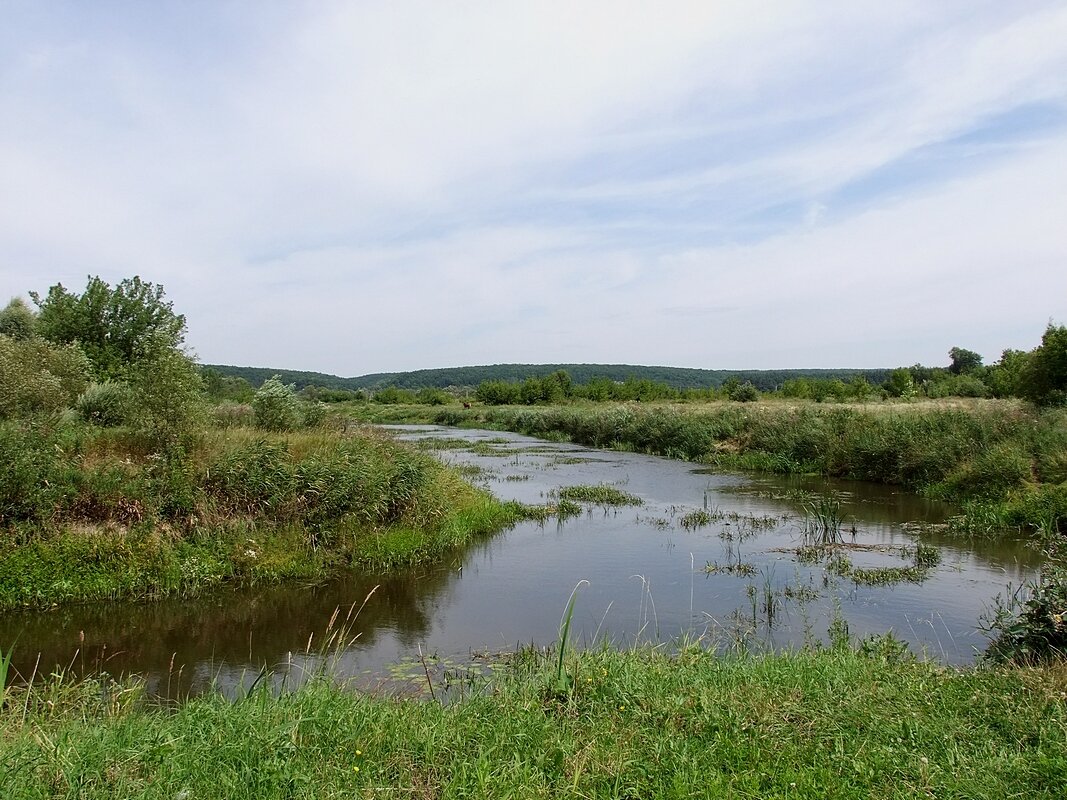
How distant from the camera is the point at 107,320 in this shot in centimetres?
2297

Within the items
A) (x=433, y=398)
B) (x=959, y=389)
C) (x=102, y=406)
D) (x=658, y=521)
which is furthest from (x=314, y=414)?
(x=433, y=398)

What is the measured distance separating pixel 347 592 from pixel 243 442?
11.6 feet

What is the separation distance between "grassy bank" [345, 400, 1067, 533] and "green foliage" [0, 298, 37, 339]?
84.8 ft

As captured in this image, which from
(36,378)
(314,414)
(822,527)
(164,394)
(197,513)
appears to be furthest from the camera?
(314,414)

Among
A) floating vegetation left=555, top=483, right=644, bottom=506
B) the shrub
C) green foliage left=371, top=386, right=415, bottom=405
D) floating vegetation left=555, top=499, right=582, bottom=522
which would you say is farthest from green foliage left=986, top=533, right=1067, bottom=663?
green foliage left=371, top=386, right=415, bottom=405

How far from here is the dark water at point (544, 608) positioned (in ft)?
25.4

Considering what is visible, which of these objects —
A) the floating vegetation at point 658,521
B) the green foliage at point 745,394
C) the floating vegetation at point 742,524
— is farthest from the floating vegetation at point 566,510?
the green foliage at point 745,394

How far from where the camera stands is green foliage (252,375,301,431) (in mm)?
15453

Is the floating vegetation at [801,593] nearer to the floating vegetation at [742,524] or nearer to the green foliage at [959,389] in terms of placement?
the floating vegetation at [742,524]

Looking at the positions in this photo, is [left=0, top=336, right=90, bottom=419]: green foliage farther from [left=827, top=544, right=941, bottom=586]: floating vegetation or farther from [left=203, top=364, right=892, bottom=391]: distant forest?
[left=203, top=364, right=892, bottom=391]: distant forest

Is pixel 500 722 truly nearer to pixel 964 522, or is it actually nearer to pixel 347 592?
pixel 347 592

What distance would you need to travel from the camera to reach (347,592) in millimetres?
10375

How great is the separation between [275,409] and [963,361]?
74.8m

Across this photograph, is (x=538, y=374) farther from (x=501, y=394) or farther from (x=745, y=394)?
(x=745, y=394)
